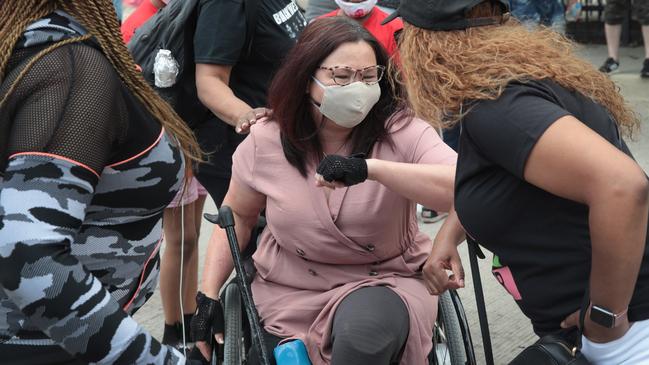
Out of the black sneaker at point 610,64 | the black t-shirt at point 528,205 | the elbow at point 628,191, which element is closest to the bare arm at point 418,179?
the black t-shirt at point 528,205

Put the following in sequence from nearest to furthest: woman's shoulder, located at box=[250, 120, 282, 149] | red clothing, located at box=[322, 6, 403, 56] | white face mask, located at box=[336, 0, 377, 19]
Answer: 1. woman's shoulder, located at box=[250, 120, 282, 149]
2. red clothing, located at box=[322, 6, 403, 56]
3. white face mask, located at box=[336, 0, 377, 19]

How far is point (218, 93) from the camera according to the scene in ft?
12.0

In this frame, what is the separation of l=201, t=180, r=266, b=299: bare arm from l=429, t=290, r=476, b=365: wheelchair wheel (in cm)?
69

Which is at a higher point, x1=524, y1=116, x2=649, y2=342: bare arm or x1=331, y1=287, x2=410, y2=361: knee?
x1=524, y1=116, x2=649, y2=342: bare arm

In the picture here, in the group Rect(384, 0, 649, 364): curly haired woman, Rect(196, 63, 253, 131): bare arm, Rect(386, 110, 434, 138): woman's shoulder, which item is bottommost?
Rect(196, 63, 253, 131): bare arm

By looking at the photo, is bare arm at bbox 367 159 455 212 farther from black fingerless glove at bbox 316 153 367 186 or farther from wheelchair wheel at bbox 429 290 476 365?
wheelchair wheel at bbox 429 290 476 365

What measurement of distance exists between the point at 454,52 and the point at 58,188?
3.29 ft

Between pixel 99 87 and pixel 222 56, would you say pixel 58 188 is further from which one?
pixel 222 56

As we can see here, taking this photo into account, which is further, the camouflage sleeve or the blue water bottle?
the blue water bottle

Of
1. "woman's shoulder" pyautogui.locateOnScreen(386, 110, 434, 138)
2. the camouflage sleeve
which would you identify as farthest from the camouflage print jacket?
"woman's shoulder" pyautogui.locateOnScreen(386, 110, 434, 138)

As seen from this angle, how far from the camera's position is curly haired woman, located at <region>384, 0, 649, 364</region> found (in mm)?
1909

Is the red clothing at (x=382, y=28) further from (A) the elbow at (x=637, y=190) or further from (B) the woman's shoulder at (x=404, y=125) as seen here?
(A) the elbow at (x=637, y=190)

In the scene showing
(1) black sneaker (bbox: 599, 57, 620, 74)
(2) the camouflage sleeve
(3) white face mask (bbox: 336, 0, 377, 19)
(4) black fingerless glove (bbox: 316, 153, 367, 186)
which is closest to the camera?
(2) the camouflage sleeve

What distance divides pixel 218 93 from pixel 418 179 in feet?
3.70
